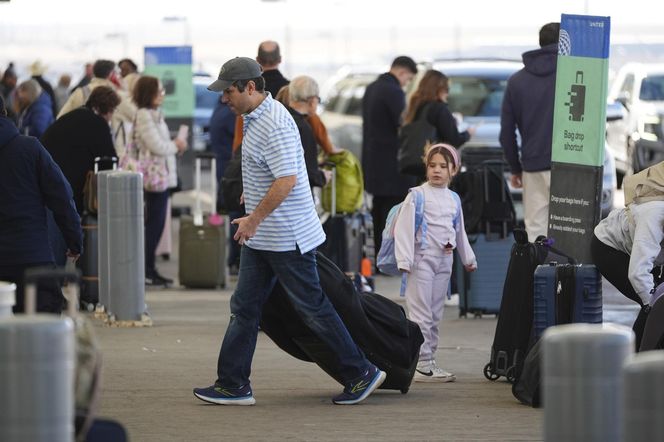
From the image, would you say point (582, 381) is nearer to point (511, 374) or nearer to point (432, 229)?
point (511, 374)

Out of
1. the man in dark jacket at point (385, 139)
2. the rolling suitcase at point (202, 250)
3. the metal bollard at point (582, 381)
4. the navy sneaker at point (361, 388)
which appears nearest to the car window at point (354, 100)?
the man in dark jacket at point (385, 139)

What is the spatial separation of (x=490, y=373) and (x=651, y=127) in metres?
18.3

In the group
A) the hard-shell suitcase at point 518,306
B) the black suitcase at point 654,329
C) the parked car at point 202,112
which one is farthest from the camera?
the parked car at point 202,112

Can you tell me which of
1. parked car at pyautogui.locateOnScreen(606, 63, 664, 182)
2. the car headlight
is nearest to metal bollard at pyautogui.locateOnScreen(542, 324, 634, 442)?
parked car at pyautogui.locateOnScreen(606, 63, 664, 182)

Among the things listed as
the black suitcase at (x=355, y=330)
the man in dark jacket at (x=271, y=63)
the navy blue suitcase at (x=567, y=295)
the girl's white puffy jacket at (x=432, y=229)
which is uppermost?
the man in dark jacket at (x=271, y=63)

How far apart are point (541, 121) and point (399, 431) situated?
4.75 meters

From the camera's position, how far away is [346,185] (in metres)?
13.2

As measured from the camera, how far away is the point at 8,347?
510cm

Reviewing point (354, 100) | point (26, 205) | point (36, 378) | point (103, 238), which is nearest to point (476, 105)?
point (354, 100)

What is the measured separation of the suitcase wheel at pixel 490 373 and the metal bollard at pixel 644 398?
471 centimetres

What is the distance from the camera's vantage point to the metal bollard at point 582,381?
5.17 metres

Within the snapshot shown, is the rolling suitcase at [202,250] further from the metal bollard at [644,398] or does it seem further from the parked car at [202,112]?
the parked car at [202,112]

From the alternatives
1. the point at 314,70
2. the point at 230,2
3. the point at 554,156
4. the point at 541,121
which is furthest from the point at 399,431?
the point at 314,70

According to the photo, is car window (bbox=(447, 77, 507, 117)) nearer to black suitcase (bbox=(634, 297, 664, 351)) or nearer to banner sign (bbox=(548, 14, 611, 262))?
banner sign (bbox=(548, 14, 611, 262))
